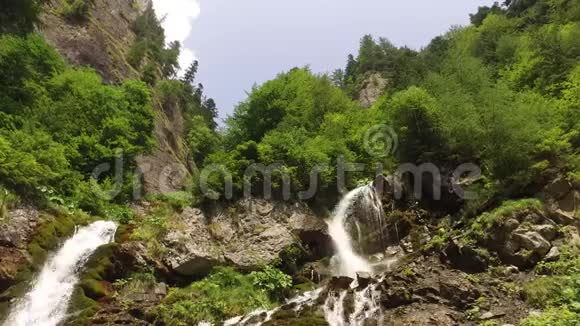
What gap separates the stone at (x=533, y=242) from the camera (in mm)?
14875

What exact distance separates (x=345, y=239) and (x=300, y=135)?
6.45m

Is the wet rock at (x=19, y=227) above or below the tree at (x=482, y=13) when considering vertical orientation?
below

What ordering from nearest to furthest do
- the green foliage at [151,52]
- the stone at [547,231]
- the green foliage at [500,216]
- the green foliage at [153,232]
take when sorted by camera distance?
the stone at [547,231] < the green foliage at [500,216] < the green foliage at [153,232] < the green foliage at [151,52]

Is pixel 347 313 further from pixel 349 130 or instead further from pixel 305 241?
pixel 349 130

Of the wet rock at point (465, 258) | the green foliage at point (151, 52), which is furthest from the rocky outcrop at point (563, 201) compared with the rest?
the green foliage at point (151, 52)

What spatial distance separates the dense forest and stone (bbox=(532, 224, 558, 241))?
1039 millimetres

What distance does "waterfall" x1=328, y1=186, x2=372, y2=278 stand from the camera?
18.9 metres

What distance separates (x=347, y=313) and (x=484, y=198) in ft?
24.8

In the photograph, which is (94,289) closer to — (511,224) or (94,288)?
(94,288)

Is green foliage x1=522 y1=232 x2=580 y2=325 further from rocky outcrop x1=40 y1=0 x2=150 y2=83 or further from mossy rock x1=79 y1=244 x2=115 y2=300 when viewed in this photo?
rocky outcrop x1=40 y1=0 x2=150 y2=83

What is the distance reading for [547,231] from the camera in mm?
15359

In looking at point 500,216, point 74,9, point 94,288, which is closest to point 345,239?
point 500,216

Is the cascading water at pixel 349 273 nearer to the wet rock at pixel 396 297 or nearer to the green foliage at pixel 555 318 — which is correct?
A: the wet rock at pixel 396 297

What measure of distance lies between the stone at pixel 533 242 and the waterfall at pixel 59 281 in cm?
1385
